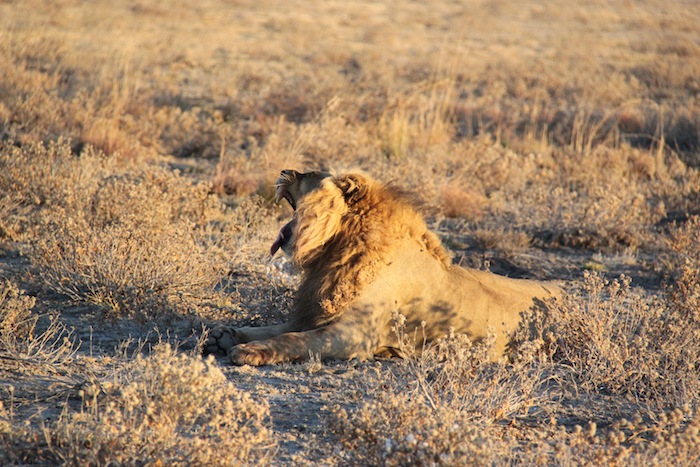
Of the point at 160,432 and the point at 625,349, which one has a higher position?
the point at 160,432

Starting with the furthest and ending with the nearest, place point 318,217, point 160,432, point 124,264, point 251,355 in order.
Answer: point 124,264, point 318,217, point 251,355, point 160,432

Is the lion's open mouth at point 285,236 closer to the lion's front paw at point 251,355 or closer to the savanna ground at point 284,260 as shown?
the savanna ground at point 284,260

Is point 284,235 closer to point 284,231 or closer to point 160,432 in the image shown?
point 284,231

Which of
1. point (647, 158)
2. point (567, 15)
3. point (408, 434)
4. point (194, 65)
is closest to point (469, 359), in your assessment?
point (408, 434)

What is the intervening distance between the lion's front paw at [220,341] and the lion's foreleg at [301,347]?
0.89 feet

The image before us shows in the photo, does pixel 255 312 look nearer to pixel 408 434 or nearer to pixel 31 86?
pixel 408 434

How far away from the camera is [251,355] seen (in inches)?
191

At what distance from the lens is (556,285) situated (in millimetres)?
6098

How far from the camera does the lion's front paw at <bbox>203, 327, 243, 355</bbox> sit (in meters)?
5.21

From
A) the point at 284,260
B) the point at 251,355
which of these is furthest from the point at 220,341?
the point at 284,260

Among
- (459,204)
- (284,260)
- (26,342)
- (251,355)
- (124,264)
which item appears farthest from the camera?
(459,204)

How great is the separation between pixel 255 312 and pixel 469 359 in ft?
6.30

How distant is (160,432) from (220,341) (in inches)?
69.8

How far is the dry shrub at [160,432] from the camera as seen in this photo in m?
3.40
